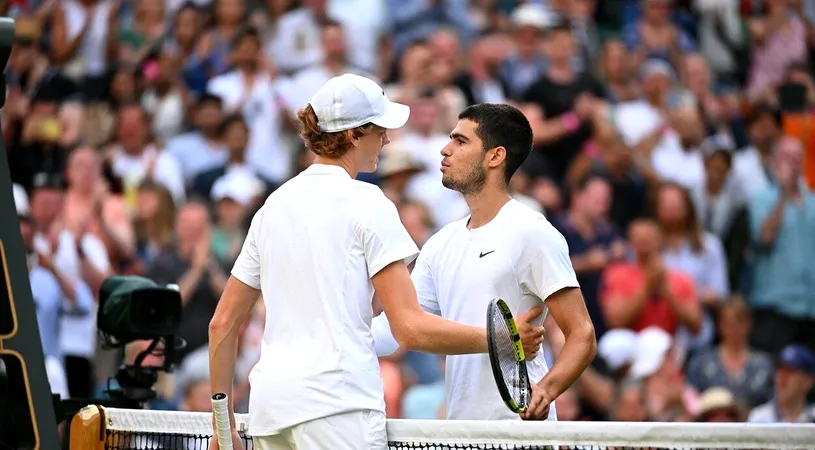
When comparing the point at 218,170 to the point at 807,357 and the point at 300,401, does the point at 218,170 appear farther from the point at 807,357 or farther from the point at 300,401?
the point at 300,401

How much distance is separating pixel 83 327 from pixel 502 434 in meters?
6.56

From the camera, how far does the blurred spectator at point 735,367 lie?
1045 centimetres

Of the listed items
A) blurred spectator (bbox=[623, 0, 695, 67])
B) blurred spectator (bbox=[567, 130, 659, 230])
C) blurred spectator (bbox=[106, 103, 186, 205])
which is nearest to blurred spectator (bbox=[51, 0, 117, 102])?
blurred spectator (bbox=[106, 103, 186, 205])

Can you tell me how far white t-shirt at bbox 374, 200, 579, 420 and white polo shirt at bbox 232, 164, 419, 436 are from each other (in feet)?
2.49

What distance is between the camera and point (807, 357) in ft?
33.5

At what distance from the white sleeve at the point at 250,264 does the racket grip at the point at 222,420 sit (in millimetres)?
427

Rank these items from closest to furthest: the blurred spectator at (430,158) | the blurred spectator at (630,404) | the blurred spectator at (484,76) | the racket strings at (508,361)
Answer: the racket strings at (508,361) → the blurred spectator at (630,404) → the blurred spectator at (430,158) → the blurred spectator at (484,76)

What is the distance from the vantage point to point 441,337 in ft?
15.1

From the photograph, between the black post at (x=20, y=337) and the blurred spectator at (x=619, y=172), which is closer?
the black post at (x=20, y=337)

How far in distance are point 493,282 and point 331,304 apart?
96 cm

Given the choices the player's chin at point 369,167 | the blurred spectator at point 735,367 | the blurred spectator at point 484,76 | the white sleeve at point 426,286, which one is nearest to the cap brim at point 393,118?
the player's chin at point 369,167

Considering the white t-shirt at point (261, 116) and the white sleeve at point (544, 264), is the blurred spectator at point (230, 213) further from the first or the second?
the white sleeve at point (544, 264)

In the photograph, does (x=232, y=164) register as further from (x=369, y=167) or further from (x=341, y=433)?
(x=341, y=433)

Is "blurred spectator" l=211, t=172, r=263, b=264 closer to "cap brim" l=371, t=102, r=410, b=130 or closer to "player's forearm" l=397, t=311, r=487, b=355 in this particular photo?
"cap brim" l=371, t=102, r=410, b=130
